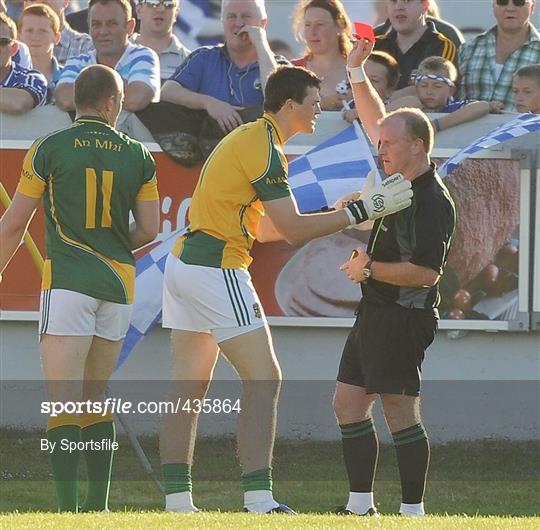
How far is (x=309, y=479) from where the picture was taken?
9.78 metres

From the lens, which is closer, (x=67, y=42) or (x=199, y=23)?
(x=67, y=42)

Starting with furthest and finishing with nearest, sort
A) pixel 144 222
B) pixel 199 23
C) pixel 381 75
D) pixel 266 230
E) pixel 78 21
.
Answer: pixel 199 23 < pixel 78 21 < pixel 381 75 < pixel 266 230 < pixel 144 222

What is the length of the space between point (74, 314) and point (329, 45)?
381 cm

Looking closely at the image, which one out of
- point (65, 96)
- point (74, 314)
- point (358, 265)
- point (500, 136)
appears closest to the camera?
point (358, 265)

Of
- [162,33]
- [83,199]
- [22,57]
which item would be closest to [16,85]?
[22,57]

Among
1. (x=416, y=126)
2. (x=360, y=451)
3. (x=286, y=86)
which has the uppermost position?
(x=286, y=86)

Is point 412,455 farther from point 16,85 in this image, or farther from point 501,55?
point 16,85

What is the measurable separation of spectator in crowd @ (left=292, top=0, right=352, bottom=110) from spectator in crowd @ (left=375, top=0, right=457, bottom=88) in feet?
1.48

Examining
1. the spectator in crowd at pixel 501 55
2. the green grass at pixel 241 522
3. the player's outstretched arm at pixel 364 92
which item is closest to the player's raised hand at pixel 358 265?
the player's outstretched arm at pixel 364 92

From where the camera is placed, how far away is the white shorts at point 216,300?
23.6ft

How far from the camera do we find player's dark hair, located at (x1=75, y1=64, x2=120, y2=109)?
7.24m

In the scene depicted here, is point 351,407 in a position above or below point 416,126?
below

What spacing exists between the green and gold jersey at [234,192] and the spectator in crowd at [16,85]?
3346 millimetres

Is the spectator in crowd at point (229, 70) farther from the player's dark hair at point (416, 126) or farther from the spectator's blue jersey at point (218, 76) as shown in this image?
the player's dark hair at point (416, 126)
